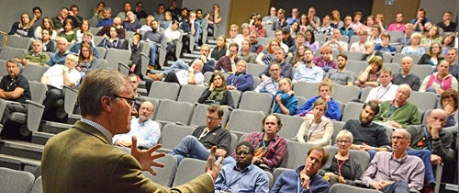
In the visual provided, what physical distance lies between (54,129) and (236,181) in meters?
2.23

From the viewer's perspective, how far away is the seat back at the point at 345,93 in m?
6.02

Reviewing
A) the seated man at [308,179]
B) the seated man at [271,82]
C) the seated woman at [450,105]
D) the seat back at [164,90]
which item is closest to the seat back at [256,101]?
the seated man at [271,82]

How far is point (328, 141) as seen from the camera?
493 cm

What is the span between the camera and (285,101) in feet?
18.9

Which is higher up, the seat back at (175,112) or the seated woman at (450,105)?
the seated woman at (450,105)

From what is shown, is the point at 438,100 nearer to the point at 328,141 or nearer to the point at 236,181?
the point at 328,141

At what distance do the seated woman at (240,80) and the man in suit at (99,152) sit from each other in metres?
4.68

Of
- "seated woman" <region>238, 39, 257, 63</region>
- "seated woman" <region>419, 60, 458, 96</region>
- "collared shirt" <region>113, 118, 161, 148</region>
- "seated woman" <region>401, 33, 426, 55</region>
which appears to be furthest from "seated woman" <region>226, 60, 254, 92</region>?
"seated woman" <region>401, 33, 426, 55</region>

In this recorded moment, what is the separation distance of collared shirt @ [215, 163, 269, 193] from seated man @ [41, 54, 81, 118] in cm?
227

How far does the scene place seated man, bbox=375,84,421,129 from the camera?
5.14 meters

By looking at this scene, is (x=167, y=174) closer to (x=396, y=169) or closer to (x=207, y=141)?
(x=207, y=141)

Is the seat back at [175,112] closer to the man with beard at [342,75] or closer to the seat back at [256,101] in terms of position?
the seat back at [256,101]

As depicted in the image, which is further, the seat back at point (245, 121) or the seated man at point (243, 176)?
the seat back at point (245, 121)

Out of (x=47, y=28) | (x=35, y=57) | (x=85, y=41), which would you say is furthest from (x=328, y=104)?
(x=47, y=28)
